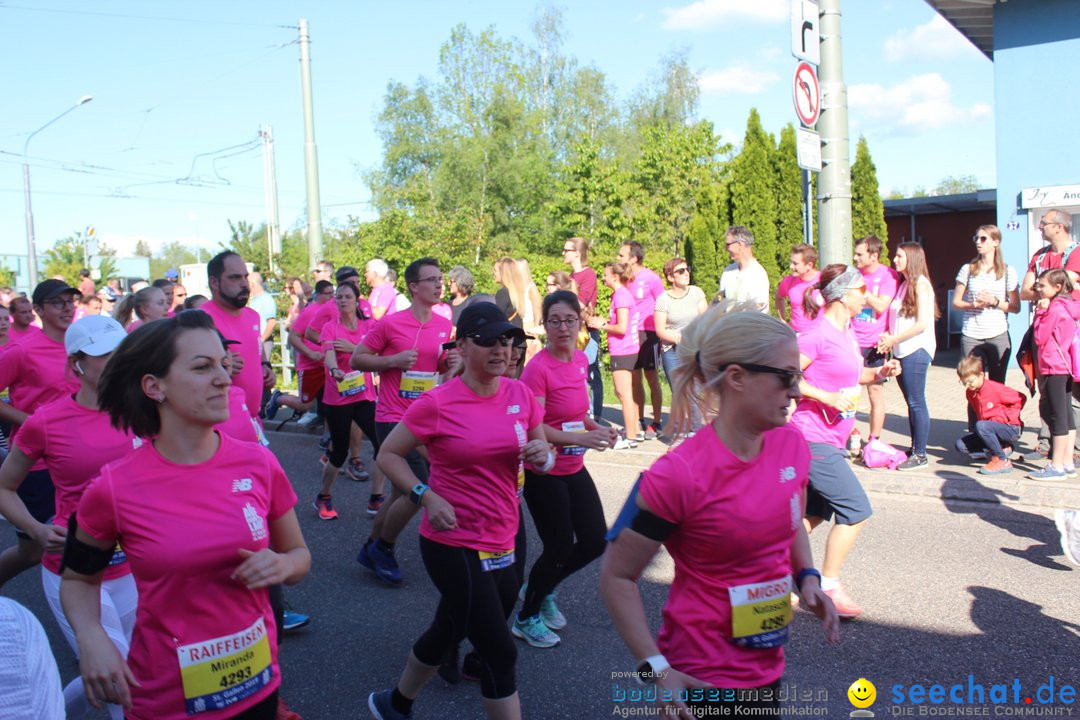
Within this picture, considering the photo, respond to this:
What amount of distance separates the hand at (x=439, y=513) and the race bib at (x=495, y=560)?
0.19 metres

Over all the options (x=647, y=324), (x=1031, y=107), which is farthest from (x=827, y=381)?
(x=1031, y=107)

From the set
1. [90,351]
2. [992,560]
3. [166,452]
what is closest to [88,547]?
[166,452]

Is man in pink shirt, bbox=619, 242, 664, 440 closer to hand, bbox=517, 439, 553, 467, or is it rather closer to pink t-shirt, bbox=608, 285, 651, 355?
pink t-shirt, bbox=608, 285, 651, 355

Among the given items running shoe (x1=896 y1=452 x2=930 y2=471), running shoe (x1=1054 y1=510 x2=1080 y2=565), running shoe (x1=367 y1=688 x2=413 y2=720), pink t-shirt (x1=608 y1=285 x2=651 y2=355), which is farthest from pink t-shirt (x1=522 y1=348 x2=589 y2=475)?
pink t-shirt (x1=608 y1=285 x2=651 y2=355)

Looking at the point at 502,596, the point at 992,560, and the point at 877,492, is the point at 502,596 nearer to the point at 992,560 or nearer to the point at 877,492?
the point at 992,560

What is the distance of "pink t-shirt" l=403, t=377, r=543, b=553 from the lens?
401cm

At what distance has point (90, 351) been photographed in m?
3.96

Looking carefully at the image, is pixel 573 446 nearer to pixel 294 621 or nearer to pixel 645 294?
pixel 294 621

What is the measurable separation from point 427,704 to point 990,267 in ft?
22.6

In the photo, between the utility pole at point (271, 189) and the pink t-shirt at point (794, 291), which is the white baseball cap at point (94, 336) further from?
the utility pole at point (271, 189)

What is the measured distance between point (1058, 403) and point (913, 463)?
1296 millimetres

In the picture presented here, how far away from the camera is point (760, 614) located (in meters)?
2.65

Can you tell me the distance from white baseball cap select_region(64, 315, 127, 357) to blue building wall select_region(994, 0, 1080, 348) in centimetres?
1431

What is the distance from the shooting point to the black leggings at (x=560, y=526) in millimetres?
5055
